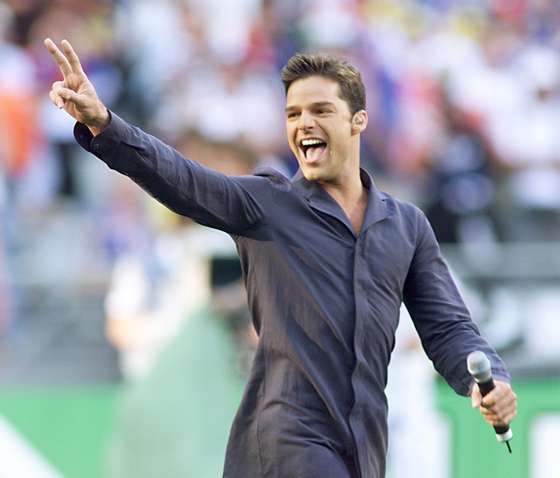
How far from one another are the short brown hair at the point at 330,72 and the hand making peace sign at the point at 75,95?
0.63 m

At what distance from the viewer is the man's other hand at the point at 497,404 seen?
380cm

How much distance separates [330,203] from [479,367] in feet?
2.36

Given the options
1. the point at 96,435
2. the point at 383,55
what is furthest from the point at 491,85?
the point at 96,435

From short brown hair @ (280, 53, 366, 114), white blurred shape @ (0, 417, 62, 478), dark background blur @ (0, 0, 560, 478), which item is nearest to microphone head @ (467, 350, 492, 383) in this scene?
short brown hair @ (280, 53, 366, 114)

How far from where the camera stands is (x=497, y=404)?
380 cm

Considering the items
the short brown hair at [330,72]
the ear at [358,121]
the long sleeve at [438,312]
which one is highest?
the short brown hair at [330,72]

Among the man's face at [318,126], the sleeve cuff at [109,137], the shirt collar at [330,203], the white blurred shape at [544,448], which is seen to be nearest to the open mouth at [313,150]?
the man's face at [318,126]

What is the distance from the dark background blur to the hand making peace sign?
3292 mm

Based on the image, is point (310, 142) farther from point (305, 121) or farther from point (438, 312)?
point (438, 312)

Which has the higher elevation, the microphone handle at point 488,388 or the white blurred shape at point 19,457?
the white blurred shape at point 19,457

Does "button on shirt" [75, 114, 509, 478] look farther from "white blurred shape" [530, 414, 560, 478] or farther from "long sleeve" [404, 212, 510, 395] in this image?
"white blurred shape" [530, 414, 560, 478]

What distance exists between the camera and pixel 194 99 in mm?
10523

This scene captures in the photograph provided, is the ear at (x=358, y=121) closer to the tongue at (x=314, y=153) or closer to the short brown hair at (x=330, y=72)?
the short brown hair at (x=330, y=72)

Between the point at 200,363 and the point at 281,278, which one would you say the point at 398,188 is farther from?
the point at 281,278
